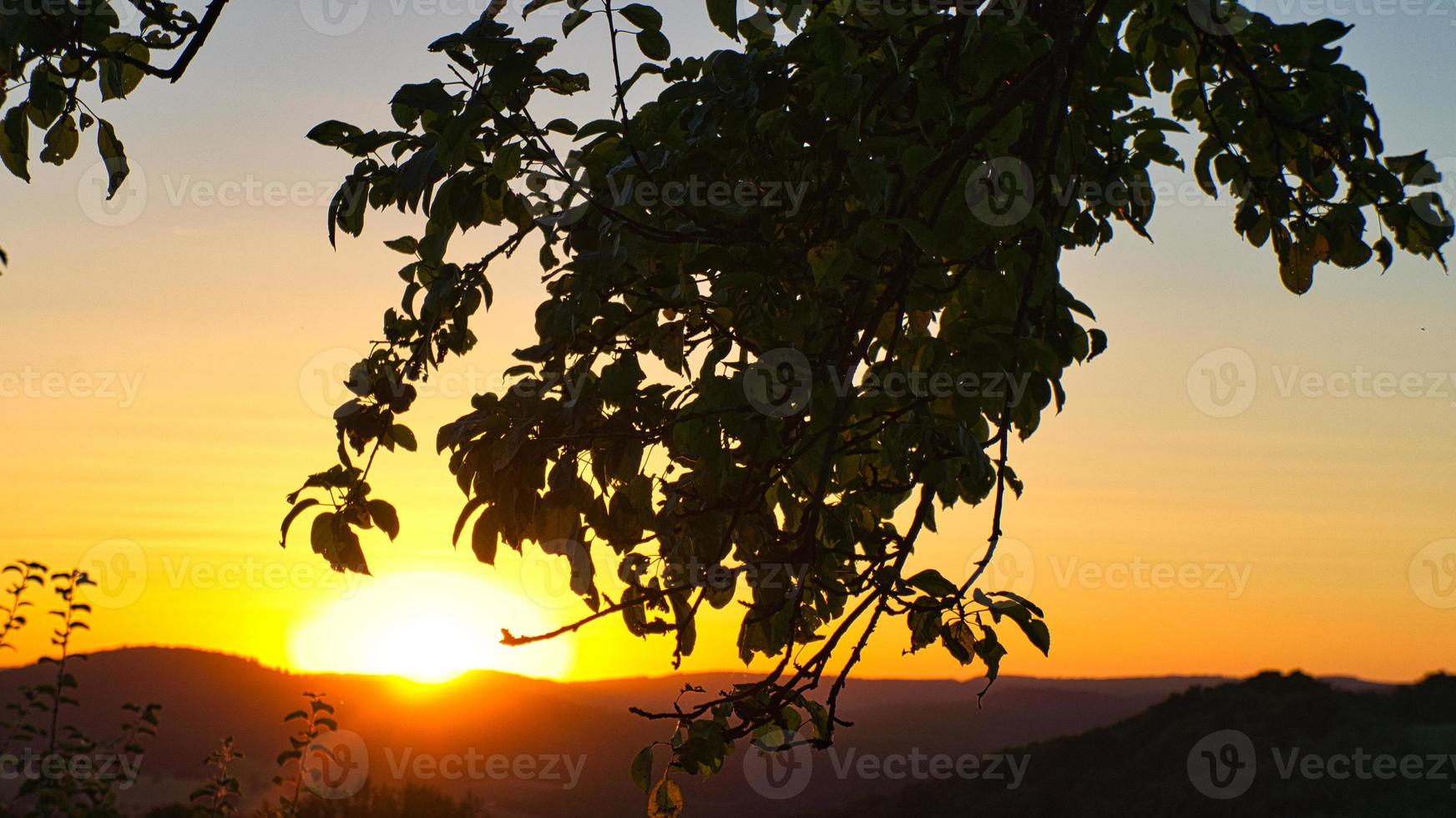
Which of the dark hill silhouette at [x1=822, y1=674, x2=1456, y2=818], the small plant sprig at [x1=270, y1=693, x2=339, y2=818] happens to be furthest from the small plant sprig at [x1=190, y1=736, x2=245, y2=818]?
the dark hill silhouette at [x1=822, y1=674, x2=1456, y2=818]

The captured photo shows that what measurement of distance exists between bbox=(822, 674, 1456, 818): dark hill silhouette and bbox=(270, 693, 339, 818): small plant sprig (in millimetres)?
8632

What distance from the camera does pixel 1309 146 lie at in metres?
3.91

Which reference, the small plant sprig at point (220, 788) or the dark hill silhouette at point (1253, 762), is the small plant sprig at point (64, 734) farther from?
the dark hill silhouette at point (1253, 762)

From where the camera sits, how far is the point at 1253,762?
13508 mm

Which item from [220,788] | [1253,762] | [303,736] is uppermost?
[303,736]

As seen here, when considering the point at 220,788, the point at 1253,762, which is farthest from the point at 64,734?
the point at 1253,762

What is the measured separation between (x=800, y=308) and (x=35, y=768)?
8.12 m

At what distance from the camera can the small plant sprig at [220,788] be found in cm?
879

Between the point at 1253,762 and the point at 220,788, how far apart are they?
1097 cm

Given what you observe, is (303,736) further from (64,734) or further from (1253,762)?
(1253,762)

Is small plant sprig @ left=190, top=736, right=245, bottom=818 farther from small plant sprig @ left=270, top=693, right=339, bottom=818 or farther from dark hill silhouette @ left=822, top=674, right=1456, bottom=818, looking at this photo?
dark hill silhouette @ left=822, top=674, right=1456, bottom=818

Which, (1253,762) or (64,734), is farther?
(1253,762)

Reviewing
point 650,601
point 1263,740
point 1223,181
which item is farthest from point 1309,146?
point 1263,740

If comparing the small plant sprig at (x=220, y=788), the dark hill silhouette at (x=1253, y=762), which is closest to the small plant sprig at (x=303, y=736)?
the small plant sprig at (x=220, y=788)
